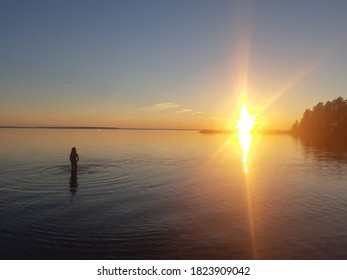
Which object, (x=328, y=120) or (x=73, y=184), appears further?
(x=328, y=120)

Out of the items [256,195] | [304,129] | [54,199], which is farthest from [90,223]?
[304,129]

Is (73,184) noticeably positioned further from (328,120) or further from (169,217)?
(328,120)

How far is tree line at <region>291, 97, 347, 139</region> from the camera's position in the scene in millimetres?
133750

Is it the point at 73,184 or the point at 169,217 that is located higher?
the point at 73,184

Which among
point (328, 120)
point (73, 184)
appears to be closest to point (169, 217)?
point (73, 184)

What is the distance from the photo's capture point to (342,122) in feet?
438

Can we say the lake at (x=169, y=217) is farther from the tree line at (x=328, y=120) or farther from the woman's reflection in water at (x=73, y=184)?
the tree line at (x=328, y=120)

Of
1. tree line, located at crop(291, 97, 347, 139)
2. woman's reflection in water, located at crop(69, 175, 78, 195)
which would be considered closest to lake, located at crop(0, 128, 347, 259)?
woman's reflection in water, located at crop(69, 175, 78, 195)

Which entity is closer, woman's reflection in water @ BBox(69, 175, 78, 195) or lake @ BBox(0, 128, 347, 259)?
lake @ BBox(0, 128, 347, 259)

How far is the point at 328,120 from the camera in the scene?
142 meters

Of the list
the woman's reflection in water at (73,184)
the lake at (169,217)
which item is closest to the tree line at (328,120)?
the lake at (169,217)

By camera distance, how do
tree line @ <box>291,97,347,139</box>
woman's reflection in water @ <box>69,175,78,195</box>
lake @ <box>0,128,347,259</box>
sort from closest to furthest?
lake @ <box>0,128,347,259</box> < woman's reflection in water @ <box>69,175,78,195</box> < tree line @ <box>291,97,347,139</box>

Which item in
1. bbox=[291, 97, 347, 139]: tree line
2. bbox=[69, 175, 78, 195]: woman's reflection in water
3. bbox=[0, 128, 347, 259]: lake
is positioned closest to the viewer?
bbox=[0, 128, 347, 259]: lake

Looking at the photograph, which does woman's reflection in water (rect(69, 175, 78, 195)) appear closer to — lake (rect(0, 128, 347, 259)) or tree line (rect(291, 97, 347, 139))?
lake (rect(0, 128, 347, 259))
